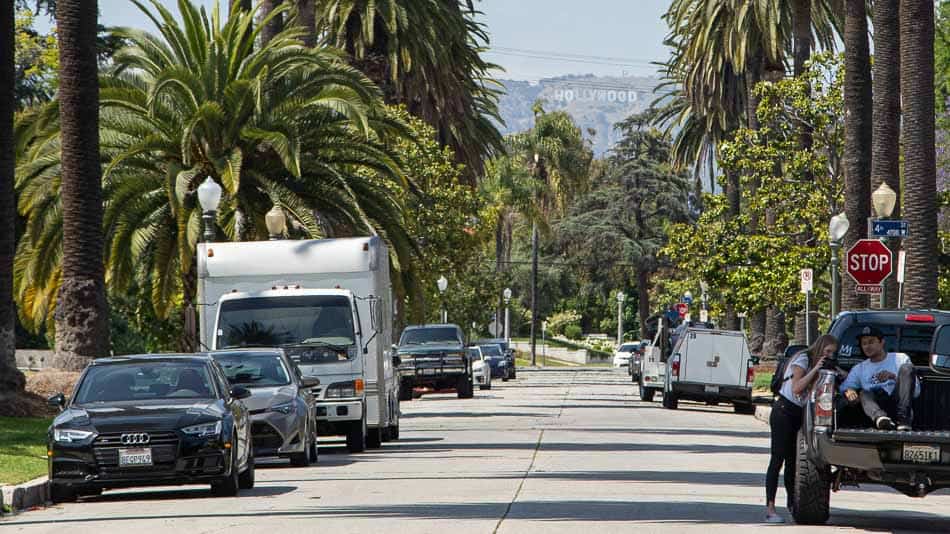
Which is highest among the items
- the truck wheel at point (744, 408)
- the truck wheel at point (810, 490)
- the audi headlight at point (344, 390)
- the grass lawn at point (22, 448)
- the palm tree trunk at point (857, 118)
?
the palm tree trunk at point (857, 118)

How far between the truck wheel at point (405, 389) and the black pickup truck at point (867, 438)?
30.7 meters

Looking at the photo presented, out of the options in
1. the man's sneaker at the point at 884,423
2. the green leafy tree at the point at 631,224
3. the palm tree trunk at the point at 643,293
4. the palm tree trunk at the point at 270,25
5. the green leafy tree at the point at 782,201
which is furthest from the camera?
the green leafy tree at the point at 631,224

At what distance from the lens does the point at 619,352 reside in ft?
313

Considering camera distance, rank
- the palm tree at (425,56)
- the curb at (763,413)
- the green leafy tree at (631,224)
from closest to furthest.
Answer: the curb at (763,413) → the palm tree at (425,56) → the green leafy tree at (631,224)

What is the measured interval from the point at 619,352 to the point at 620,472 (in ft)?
247

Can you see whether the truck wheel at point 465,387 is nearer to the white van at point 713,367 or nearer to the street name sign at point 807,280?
the white van at point 713,367

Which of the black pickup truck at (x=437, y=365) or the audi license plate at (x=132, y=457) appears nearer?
the audi license plate at (x=132, y=457)

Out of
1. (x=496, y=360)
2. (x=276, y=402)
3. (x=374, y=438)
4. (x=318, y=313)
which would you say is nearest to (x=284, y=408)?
(x=276, y=402)

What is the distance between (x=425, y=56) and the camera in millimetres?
54906

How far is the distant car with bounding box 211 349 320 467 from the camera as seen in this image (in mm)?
20906

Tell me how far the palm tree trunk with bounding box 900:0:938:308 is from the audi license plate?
1721cm

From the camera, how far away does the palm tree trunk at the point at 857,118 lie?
3384 centimetres

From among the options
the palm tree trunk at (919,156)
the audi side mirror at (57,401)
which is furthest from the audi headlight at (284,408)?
the palm tree trunk at (919,156)

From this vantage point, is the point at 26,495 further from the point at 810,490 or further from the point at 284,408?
the point at 810,490
